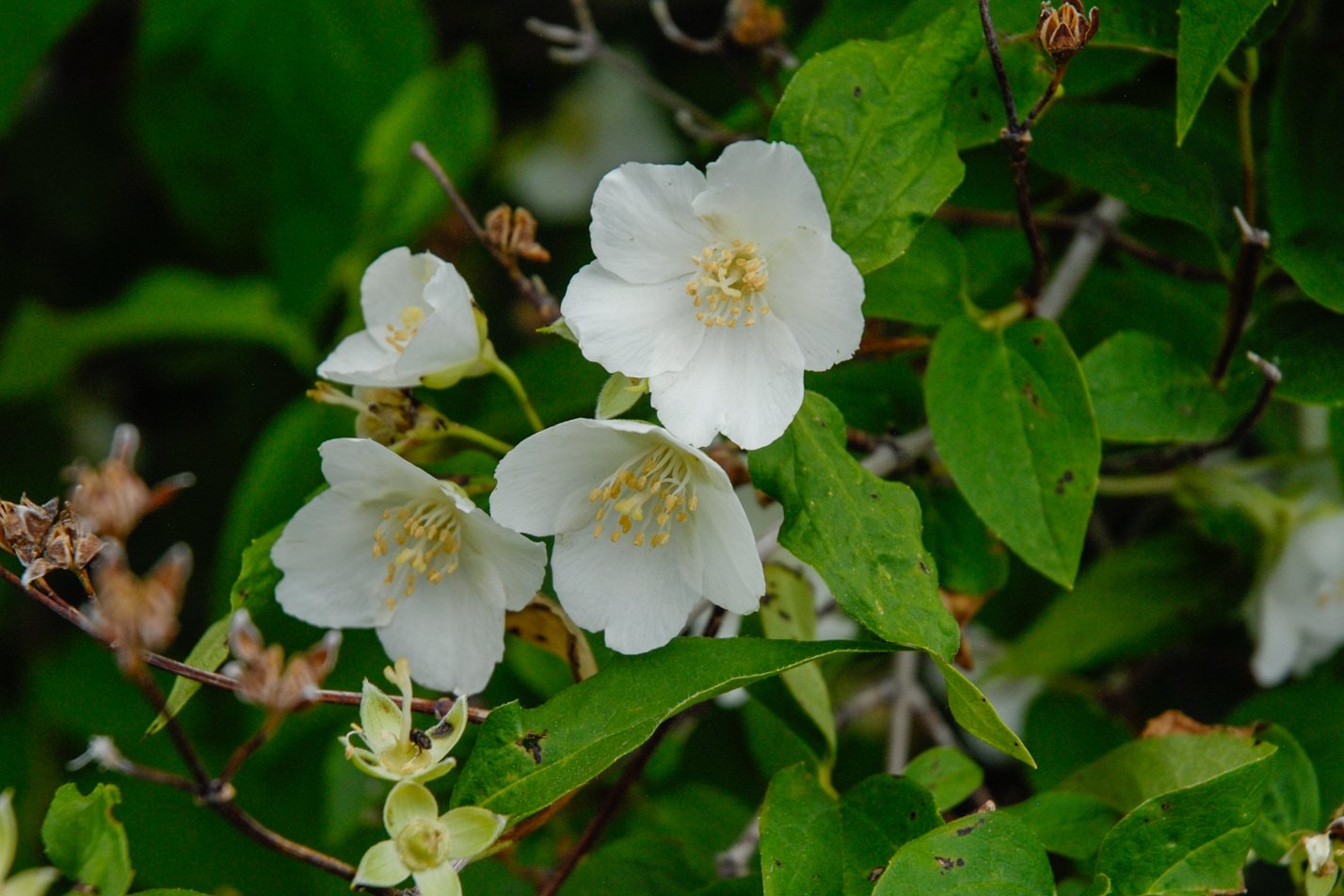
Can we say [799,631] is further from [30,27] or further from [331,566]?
[30,27]

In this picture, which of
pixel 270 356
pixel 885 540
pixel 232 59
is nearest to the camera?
pixel 885 540

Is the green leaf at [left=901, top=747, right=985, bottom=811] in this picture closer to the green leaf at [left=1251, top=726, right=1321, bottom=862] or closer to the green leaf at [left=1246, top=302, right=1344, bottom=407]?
the green leaf at [left=1251, top=726, right=1321, bottom=862]

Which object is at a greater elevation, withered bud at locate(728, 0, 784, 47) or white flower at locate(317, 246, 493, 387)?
withered bud at locate(728, 0, 784, 47)

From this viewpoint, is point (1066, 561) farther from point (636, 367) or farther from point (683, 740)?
point (683, 740)

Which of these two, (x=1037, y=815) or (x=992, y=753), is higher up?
(x=1037, y=815)

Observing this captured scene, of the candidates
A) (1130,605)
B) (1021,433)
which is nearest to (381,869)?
(1021,433)

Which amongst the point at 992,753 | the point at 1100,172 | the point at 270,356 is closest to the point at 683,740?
the point at 992,753

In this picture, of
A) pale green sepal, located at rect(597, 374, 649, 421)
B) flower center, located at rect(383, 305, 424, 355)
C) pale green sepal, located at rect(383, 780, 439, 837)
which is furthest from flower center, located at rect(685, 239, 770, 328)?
pale green sepal, located at rect(383, 780, 439, 837)
